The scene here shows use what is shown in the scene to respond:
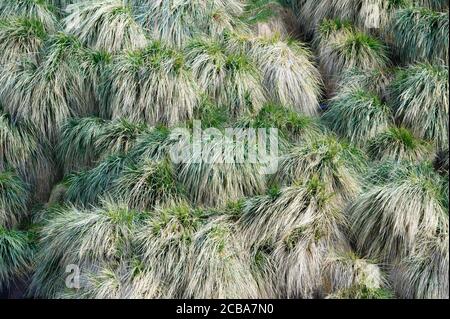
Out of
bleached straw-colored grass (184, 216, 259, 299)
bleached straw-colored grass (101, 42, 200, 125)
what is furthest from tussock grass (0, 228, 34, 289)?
bleached straw-colored grass (184, 216, 259, 299)

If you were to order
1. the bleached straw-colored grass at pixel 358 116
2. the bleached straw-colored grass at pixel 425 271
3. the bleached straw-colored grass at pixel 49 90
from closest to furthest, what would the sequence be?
1. the bleached straw-colored grass at pixel 425 271
2. the bleached straw-colored grass at pixel 358 116
3. the bleached straw-colored grass at pixel 49 90

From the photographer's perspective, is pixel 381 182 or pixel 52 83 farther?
pixel 52 83

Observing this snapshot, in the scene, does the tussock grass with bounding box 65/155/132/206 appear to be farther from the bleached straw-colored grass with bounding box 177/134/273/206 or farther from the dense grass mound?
the bleached straw-colored grass with bounding box 177/134/273/206

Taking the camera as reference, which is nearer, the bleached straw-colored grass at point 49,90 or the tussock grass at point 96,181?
the tussock grass at point 96,181

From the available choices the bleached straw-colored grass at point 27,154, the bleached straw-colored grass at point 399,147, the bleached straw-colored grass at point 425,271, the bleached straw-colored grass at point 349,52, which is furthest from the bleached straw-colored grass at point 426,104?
the bleached straw-colored grass at point 27,154

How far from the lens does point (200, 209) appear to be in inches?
350

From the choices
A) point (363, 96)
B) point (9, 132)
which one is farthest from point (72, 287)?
point (363, 96)

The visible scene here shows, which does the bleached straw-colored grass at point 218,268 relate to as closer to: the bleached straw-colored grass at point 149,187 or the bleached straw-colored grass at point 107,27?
the bleached straw-colored grass at point 149,187

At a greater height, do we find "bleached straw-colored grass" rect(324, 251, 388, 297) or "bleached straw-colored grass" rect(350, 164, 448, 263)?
"bleached straw-colored grass" rect(350, 164, 448, 263)

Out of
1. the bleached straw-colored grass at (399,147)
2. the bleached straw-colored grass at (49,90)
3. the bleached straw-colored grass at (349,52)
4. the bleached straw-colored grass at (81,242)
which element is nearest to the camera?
the bleached straw-colored grass at (81,242)

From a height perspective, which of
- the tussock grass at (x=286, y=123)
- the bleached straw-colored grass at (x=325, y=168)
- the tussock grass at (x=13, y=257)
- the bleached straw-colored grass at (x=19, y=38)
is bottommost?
the tussock grass at (x=13, y=257)
